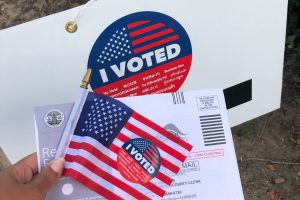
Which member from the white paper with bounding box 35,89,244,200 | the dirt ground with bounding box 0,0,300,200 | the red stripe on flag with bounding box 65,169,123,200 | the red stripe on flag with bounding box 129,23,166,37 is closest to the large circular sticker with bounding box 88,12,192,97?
the red stripe on flag with bounding box 129,23,166,37

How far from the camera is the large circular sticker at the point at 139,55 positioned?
1.15 m

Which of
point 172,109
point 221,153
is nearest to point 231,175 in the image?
point 221,153

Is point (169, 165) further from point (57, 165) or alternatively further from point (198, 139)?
point (57, 165)

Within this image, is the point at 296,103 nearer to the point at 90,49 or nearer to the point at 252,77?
the point at 252,77

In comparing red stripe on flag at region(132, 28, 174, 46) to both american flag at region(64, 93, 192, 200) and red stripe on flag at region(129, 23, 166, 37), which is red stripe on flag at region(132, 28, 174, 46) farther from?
american flag at region(64, 93, 192, 200)

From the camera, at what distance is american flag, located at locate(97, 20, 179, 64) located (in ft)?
3.78

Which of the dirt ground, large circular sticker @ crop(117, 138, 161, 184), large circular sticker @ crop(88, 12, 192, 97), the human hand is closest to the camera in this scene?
the human hand

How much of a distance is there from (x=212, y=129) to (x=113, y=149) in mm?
226

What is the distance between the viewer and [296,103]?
2068 millimetres

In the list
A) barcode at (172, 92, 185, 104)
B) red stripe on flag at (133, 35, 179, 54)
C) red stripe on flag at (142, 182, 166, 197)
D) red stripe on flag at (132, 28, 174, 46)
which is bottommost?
red stripe on flag at (142, 182, 166, 197)

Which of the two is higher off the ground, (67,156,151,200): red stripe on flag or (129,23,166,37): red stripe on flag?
(129,23,166,37): red stripe on flag

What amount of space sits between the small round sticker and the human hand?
77 mm

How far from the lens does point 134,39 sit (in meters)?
1.17

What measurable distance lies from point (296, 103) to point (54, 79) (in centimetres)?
127
